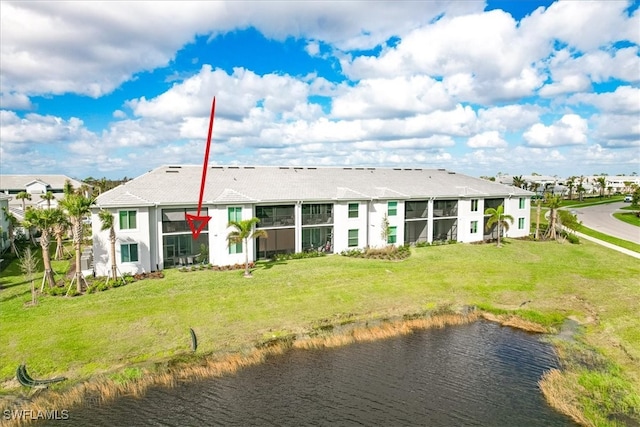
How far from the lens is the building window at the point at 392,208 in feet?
138

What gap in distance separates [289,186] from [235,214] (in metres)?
7.81

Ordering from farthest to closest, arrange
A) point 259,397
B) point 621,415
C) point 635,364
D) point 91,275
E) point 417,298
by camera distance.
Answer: point 91,275 < point 417,298 < point 635,364 < point 259,397 < point 621,415

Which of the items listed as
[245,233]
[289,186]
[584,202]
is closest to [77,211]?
[245,233]

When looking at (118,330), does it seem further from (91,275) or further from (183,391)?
(91,275)

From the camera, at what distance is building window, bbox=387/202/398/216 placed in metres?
42.1

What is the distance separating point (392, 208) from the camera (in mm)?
42281

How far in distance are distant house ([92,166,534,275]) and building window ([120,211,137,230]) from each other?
0.24ft

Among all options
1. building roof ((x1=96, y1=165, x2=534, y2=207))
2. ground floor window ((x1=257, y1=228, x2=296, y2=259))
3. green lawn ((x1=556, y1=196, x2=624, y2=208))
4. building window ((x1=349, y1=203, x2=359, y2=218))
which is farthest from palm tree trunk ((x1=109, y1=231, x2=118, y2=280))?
green lawn ((x1=556, y1=196, x2=624, y2=208))

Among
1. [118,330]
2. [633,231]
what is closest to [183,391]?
[118,330]

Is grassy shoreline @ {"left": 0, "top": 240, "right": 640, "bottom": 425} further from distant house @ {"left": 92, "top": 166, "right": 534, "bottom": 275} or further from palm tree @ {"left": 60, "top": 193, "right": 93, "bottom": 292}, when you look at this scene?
palm tree @ {"left": 60, "top": 193, "right": 93, "bottom": 292}

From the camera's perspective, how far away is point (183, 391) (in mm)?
16047

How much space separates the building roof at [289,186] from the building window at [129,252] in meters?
3.20

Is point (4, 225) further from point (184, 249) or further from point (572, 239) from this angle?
point (572, 239)

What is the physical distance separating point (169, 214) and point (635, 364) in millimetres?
31959
